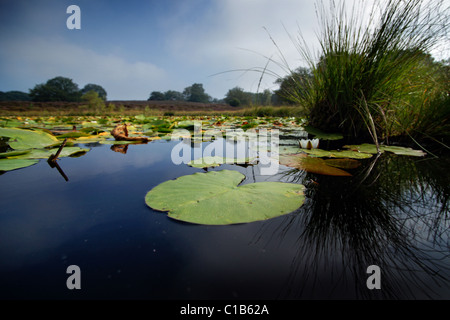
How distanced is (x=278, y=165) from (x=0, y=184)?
108 cm

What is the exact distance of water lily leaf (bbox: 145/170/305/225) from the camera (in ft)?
1.51

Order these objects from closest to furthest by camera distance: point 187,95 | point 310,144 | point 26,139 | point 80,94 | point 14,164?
1. point 14,164
2. point 26,139
3. point 310,144
4. point 80,94
5. point 187,95

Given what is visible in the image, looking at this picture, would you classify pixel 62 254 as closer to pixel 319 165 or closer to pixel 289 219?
pixel 289 219

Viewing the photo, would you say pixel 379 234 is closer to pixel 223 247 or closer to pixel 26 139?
pixel 223 247

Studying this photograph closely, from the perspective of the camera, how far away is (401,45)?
4.16 ft

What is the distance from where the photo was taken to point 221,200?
535 mm

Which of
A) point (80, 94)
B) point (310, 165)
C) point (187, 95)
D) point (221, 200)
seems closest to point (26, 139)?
point (221, 200)

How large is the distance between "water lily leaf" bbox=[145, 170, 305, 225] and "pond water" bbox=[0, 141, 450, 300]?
0.07 ft

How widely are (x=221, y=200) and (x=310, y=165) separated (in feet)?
1.96

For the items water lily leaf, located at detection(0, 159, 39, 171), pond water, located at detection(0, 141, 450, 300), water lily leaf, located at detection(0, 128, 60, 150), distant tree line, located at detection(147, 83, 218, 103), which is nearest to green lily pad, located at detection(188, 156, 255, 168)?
pond water, located at detection(0, 141, 450, 300)

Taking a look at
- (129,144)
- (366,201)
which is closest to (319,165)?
(366,201)

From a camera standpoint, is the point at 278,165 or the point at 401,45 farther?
the point at 401,45

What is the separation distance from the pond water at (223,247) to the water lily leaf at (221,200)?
0.02 m

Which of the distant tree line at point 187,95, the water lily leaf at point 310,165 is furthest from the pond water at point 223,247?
the distant tree line at point 187,95
